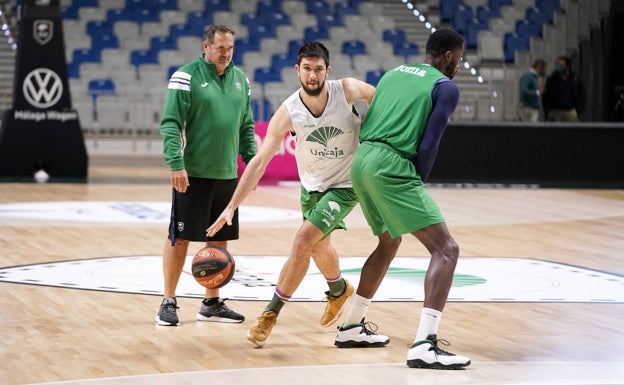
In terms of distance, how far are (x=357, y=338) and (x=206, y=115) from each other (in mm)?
1900

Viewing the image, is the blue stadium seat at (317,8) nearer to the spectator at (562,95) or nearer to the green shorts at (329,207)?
the spectator at (562,95)

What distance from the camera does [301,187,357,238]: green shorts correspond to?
771 centimetres

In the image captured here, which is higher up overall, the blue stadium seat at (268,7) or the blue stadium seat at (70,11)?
the blue stadium seat at (268,7)

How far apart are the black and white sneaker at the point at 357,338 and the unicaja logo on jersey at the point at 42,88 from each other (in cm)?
1226

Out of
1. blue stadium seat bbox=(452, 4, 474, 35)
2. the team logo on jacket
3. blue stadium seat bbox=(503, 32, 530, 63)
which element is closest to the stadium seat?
blue stadium seat bbox=(452, 4, 474, 35)

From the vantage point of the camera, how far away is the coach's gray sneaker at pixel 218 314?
858cm

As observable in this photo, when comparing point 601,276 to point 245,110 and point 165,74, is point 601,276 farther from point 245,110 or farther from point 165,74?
point 165,74

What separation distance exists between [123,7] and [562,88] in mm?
10053

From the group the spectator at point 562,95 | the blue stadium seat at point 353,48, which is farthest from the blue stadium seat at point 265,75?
the spectator at point 562,95

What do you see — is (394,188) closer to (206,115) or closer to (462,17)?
(206,115)

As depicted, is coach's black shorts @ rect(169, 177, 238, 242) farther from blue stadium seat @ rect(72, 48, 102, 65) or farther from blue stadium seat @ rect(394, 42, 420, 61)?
blue stadium seat @ rect(394, 42, 420, 61)

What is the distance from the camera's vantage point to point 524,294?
988 cm

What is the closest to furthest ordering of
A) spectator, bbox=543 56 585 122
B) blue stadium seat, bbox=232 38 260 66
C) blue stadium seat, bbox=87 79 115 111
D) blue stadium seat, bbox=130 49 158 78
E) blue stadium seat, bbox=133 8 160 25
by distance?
spectator, bbox=543 56 585 122 → blue stadium seat, bbox=87 79 115 111 → blue stadium seat, bbox=130 49 158 78 → blue stadium seat, bbox=232 38 260 66 → blue stadium seat, bbox=133 8 160 25

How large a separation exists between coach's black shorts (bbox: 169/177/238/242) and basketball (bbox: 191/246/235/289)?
0.31 metres
